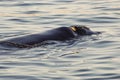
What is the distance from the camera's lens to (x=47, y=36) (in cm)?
1159

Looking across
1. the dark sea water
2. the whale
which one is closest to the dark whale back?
the whale

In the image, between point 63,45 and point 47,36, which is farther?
point 47,36

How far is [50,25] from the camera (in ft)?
45.6

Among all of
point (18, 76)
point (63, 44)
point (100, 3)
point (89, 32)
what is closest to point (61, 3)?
point (100, 3)

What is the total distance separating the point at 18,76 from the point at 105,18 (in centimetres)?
604

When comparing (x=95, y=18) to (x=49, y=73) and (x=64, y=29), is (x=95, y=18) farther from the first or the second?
(x=49, y=73)

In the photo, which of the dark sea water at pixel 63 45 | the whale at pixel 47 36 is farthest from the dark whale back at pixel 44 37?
the dark sea water at pixel 63 45

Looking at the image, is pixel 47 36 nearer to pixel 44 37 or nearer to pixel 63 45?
pixel 44 37

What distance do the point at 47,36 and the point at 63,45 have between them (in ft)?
1.47

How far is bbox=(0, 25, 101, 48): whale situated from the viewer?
1102 centimetres

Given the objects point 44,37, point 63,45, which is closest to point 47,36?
point 44,37

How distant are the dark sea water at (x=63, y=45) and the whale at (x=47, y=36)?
20 cm

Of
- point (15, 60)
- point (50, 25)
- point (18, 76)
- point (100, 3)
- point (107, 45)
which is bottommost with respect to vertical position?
point (18, 76)

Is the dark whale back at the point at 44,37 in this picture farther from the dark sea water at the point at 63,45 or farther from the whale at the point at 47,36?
the dark sea water at the point at 63,45
